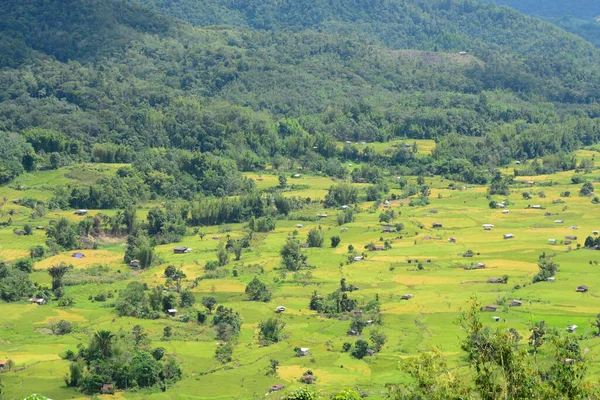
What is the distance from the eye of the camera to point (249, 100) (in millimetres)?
139500

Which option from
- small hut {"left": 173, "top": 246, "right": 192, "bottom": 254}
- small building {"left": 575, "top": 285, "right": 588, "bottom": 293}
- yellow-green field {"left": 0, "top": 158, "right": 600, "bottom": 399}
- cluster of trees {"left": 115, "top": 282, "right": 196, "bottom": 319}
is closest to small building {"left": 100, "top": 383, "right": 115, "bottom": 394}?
yellow-green field {"left": 0, "top": 158, "right": 600, "bottom": 399}

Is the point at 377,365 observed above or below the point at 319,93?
below

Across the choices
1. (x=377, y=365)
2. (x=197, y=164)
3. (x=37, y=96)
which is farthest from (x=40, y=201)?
(x=377, y=365)

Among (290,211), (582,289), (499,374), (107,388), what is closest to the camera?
(499,374)

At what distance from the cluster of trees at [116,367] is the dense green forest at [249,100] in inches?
1751

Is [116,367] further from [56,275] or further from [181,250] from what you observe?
[181,250]

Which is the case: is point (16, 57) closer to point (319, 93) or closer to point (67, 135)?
point (67, 135)

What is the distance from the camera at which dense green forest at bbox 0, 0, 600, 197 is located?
111 m

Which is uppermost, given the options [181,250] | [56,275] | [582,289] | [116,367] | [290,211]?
[290,211]

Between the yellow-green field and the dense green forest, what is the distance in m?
9.71

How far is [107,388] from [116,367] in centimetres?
117

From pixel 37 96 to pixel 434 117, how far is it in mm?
51223

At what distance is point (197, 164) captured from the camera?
10556cm

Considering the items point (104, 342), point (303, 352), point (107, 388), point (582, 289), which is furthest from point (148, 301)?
point (582, 289)
